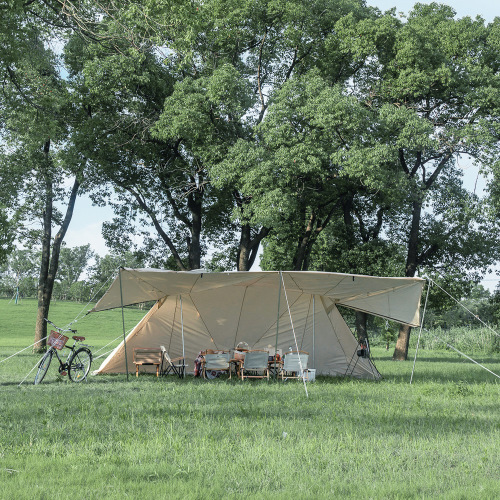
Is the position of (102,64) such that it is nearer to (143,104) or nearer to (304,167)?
(143,104)

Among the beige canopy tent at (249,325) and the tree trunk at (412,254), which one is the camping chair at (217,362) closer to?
the beige canopy tent at (249,325)

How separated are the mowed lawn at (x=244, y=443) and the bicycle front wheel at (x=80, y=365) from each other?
3.67 ft

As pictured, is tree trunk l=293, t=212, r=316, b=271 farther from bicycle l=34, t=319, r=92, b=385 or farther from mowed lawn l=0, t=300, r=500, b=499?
mowed lawn l=0, t=300, r=500, b=499

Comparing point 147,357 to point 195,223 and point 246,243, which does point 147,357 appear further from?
point 195,223

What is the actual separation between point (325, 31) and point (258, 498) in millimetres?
18548

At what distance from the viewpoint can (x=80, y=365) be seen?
10883mm

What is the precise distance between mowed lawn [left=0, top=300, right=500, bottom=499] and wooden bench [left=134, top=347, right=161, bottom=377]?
2.48m

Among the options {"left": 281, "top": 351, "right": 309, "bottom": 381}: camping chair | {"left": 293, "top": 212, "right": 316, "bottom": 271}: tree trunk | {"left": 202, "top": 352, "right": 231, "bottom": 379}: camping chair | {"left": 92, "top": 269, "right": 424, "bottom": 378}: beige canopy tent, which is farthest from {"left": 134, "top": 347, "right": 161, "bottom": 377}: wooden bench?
{"left": 293, "top": 212, "right": 316, "bottom": 271}: tree trunk

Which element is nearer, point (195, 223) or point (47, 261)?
point (47, 261)

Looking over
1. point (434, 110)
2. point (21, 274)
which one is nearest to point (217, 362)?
point (434, 110)

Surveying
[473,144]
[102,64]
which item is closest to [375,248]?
[473,144]

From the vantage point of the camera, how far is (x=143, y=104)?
19359 millimetres

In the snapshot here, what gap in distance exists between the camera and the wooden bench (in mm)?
12250

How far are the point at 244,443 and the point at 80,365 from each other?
6.24m
